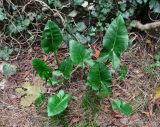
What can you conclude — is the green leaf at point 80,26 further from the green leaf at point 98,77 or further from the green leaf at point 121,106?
the green leaf at point 121,106

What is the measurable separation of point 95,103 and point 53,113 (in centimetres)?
40

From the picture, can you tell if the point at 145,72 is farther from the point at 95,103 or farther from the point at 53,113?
the point at 53,113

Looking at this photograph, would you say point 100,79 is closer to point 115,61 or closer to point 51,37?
point 115,61

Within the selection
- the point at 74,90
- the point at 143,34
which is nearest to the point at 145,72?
the point at 143,34

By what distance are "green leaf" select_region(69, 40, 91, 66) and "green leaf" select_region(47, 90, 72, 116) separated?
10.1 inches

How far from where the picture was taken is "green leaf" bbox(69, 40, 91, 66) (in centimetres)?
286

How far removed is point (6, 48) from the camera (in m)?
3.26

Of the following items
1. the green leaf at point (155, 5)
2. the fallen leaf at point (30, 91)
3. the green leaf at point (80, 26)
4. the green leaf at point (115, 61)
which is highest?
the green leaf at point (155, 5)

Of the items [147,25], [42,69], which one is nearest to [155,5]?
[147,25]

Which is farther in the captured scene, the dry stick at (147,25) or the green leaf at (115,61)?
the dry stick at (147,25)

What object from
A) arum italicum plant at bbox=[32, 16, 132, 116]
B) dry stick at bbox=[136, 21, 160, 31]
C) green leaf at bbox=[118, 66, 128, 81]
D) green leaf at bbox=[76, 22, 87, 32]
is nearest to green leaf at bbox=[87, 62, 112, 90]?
arum italicum plant at bbox=[32, 16, 132, 116]

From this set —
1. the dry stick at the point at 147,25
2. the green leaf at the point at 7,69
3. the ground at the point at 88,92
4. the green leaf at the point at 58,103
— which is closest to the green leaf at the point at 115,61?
the ground at the point at 88,92

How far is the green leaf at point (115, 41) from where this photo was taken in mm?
2812

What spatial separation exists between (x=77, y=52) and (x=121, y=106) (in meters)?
0.52
